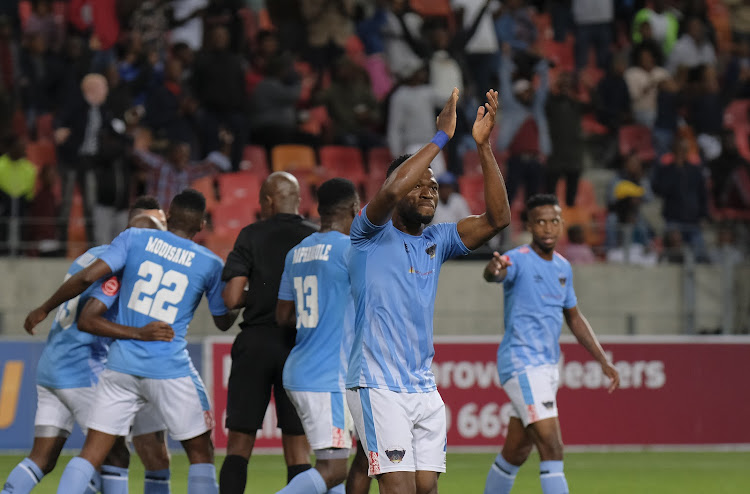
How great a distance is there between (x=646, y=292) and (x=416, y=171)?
38.7 feet

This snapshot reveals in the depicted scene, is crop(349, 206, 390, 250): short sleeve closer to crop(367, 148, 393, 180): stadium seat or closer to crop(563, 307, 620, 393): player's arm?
crop(563, 307, 620, 393): player's arm

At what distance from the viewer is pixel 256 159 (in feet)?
57.7

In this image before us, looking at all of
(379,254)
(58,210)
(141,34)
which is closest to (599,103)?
(141,34)

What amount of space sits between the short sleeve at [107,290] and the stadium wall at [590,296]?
7.67 m

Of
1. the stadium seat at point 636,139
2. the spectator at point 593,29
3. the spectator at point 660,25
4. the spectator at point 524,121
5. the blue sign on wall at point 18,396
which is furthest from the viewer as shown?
the spectator at point 660,25

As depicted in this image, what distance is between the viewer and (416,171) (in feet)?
19.1

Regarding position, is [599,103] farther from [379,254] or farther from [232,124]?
[379,254]

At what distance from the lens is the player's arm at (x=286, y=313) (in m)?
7.76

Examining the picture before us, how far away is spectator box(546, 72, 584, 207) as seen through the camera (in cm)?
1812

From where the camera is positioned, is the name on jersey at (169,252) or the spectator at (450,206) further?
the spectator at (450,206)

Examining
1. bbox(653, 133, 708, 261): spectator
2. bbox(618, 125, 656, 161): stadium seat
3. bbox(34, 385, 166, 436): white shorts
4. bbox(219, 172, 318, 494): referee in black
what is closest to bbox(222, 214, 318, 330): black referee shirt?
bbox(219, 172, 318, 494): referee in black

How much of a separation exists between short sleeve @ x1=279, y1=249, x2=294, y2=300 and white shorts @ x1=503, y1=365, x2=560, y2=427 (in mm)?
2067

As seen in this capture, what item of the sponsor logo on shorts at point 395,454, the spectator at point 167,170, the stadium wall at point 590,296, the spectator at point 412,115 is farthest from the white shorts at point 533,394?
the spectator at point 412,115

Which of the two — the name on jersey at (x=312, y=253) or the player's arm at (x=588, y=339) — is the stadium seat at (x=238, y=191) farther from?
the name on jersey at (x=312, y=253)
